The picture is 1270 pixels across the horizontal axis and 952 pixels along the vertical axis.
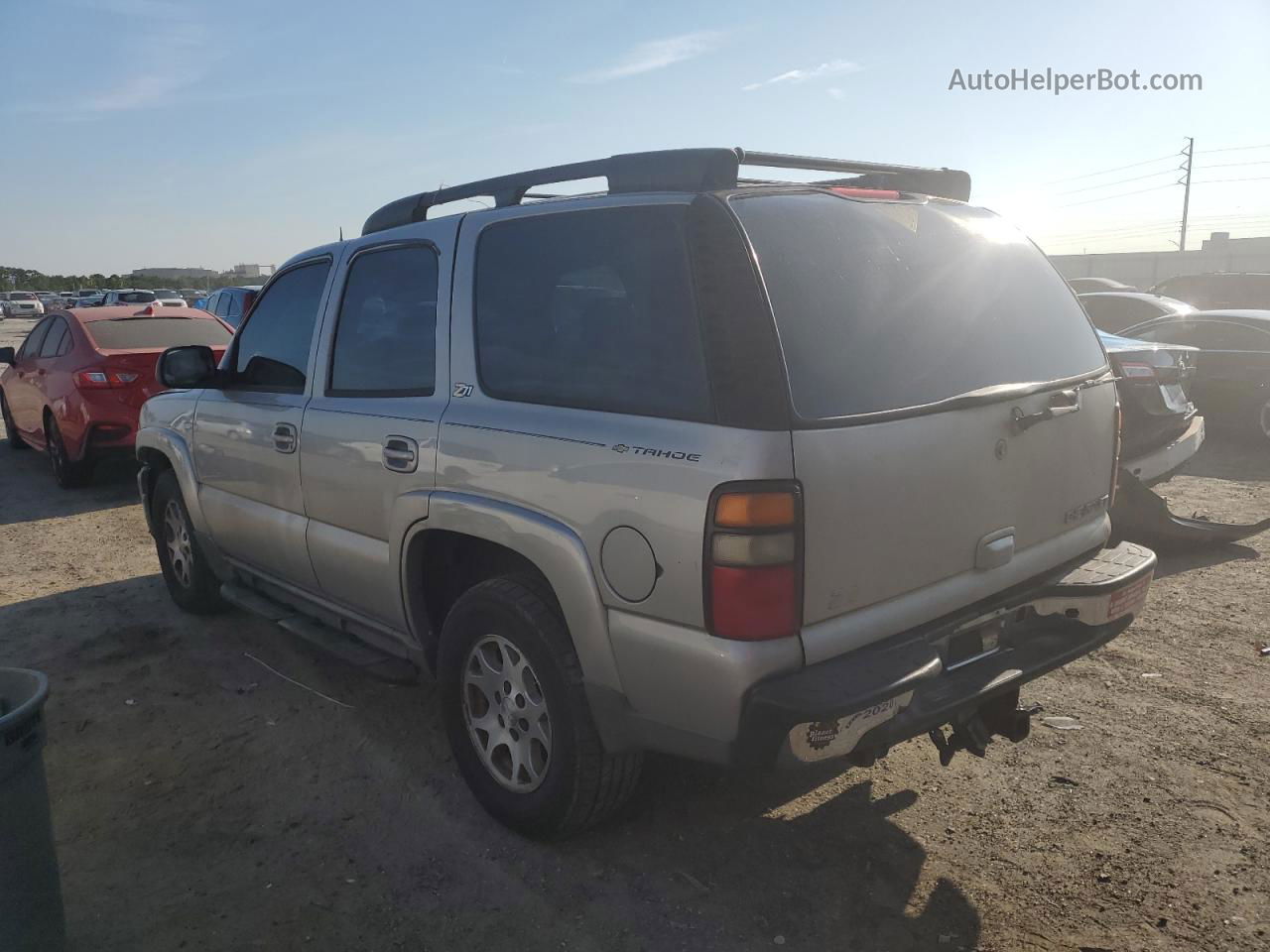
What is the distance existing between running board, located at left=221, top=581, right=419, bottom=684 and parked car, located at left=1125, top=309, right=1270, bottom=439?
360 inches

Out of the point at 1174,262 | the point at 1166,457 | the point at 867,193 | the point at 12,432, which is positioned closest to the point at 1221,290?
the point at 1166,457

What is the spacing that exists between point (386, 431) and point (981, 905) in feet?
8.16

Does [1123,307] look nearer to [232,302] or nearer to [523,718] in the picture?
[523,718]

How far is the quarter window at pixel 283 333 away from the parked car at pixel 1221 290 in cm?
1435

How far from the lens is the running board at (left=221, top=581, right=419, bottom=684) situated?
3676 mm

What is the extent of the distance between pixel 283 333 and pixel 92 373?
205 inches

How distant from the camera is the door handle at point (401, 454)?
3.36m

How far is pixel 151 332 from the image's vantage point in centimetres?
920

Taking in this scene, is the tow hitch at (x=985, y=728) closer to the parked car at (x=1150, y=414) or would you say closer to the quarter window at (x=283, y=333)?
the quarter window at (x=283, y=333)

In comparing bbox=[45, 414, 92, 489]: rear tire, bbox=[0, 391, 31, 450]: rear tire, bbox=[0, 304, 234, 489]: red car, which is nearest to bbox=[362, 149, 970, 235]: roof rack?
bbox=[0, 304, 234, 489]: red car

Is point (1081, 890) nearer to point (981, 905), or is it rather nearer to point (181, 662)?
point (981, 905)

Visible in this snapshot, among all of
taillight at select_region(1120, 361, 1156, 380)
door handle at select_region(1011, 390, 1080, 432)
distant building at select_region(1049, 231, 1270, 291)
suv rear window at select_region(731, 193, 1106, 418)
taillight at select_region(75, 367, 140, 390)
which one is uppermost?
suv rear window at select_region(731, 193, 1106, 418)

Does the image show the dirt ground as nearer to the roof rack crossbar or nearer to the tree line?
the roof rack crossbar

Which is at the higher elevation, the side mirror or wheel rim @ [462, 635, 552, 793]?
the side mirror
